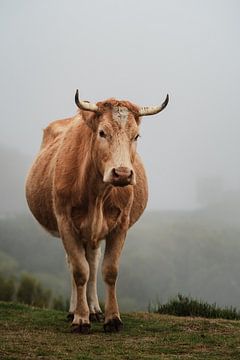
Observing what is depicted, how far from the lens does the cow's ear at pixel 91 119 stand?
9.42m

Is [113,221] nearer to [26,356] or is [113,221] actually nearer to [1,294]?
[26,356]

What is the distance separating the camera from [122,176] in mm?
8453

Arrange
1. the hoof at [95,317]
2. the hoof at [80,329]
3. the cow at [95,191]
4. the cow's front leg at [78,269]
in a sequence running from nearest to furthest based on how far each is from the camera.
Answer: the cow at [95,191]
the hoof at [80,329]
the cow's front leg at [78,269]
the hoof at [95,317]

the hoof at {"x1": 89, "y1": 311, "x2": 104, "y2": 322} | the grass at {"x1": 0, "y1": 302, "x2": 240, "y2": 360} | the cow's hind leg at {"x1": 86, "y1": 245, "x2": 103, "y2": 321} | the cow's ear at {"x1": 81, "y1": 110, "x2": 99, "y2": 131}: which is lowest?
the grass at {"x1": 0, "y1": 302, "x2": 240, "y2": 360}

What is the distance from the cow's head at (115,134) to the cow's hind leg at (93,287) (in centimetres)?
252

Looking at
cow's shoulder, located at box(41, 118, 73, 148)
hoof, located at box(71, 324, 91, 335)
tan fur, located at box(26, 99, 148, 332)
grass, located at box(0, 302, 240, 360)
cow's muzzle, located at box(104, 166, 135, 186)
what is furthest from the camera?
cow's shoulder, located at box(41, 118, 73, 148)

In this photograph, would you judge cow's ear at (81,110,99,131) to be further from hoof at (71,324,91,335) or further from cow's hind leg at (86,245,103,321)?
hoof at (71,324,91,335)

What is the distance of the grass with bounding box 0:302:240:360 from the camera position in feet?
25.7

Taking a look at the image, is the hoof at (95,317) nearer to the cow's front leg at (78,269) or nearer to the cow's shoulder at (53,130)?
the cow's front leg at (78,269)

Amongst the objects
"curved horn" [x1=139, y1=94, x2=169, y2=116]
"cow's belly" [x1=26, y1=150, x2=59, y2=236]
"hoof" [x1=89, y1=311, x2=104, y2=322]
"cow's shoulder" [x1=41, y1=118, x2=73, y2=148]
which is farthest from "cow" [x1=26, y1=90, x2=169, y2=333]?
"cow's shoulder" [x1=41, y1=118, x2=73, y2=148]

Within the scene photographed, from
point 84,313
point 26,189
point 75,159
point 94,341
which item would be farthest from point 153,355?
point 26,189

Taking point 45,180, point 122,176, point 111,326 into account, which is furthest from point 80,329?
point 45,180

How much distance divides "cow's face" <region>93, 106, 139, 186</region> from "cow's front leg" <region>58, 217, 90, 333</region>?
1.09 meters

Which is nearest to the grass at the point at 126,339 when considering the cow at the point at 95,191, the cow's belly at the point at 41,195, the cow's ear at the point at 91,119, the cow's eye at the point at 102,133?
the cow at the point at 95,191
